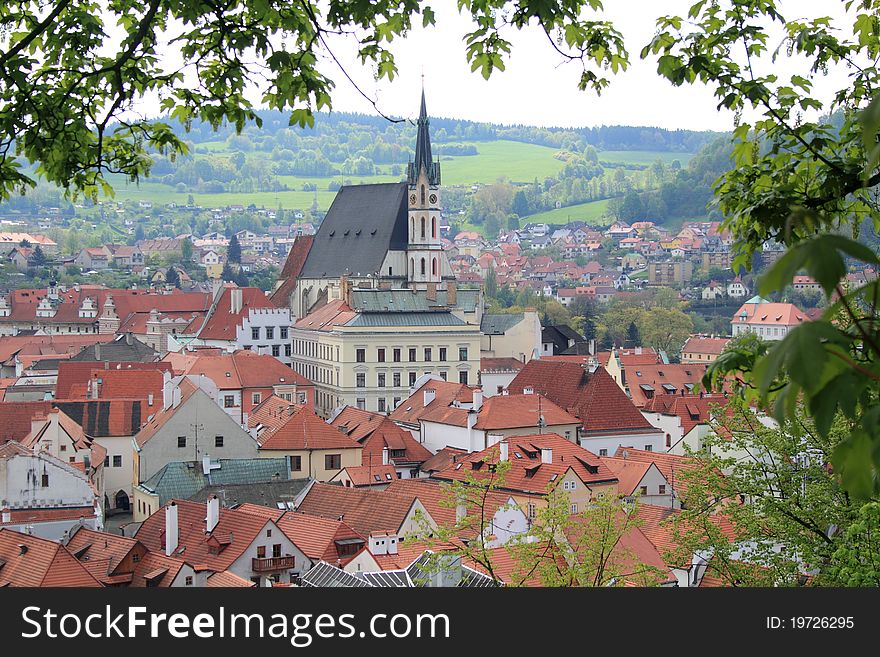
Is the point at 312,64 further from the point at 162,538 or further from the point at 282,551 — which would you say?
the point at 162,538

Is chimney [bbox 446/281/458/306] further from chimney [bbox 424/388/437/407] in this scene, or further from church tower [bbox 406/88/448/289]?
chimney [bbox 424/388/437/407]

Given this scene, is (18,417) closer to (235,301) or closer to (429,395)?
(429,395)

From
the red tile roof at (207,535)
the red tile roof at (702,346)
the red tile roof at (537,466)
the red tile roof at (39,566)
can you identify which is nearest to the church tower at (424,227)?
the red tile roof at (702,346)

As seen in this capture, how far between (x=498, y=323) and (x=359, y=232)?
38.7 ft

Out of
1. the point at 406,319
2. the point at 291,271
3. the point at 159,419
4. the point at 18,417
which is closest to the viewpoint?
the point at 159,419

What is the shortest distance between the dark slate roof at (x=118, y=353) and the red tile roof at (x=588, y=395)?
30.8m

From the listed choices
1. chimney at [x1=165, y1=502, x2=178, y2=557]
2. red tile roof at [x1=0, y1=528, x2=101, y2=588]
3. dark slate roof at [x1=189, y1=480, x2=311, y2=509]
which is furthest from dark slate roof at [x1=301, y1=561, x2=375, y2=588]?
dark slate roof at [x1=189, y1=480, x2=311, y2=509]

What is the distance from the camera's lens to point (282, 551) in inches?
1091

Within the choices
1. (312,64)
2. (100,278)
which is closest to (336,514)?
(312,64)

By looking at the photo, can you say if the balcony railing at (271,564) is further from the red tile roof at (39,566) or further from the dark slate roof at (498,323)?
the dark slate roof at (498,323)

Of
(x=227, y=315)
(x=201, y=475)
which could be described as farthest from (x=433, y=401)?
(x=227, y=315)

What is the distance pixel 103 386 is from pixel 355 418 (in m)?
10.9

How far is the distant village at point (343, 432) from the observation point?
25219 mm

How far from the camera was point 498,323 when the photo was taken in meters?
86.2
